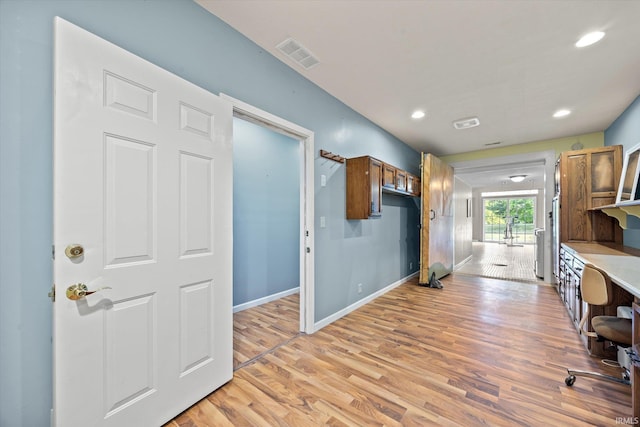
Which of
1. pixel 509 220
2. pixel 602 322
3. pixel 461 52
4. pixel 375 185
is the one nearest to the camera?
pixel 602 322

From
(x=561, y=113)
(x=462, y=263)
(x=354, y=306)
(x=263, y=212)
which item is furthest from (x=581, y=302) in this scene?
(x=462, y=263)

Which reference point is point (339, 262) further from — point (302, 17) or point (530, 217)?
point (530, 217)

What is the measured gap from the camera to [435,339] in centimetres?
254

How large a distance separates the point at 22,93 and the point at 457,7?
8.29ft

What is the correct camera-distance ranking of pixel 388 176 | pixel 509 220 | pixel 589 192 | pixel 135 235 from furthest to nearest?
1. pixel 509 220
2. pixel 388 176
3. pixel 589 192
4. pixel 135 235

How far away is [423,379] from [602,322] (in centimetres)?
129

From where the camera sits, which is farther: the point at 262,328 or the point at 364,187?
the point at 364,187

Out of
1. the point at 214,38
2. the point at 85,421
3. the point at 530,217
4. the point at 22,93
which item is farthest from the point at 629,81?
the point at 530,217

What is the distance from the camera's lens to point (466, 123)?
12.7ft

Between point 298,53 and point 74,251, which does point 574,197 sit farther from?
point 74,251

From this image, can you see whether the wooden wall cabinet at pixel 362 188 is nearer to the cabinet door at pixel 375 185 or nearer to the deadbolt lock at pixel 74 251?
the cabinet door at pixel 375 185

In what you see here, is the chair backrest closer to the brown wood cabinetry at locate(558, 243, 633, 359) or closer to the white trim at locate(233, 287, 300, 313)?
the brown wood cabinetry at locate(558, 243, 633, 359)

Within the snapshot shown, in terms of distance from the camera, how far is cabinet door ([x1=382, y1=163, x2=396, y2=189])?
3543 mm

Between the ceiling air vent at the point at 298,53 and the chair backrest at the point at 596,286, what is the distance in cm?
276
